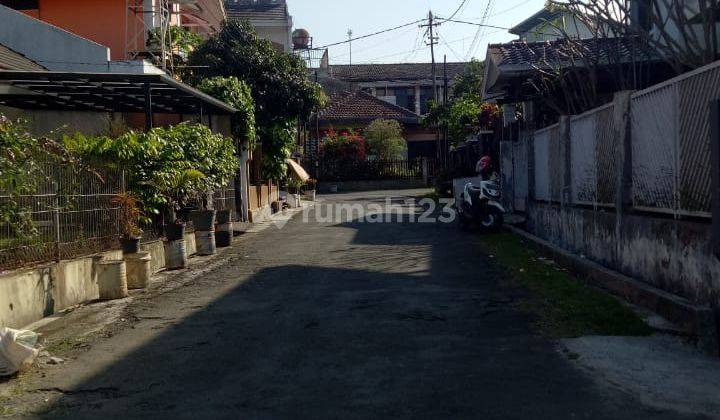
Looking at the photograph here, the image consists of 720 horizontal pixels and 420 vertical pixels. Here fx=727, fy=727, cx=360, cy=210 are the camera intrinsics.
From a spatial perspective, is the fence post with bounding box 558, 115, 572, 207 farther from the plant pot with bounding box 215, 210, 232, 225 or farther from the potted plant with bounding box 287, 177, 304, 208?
the potted plant with bounding box 287, 177, 304, 208

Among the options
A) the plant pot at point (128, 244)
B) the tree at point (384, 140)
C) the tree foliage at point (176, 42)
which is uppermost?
the tree foliage at point (176, 42)

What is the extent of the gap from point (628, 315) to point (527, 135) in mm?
9373

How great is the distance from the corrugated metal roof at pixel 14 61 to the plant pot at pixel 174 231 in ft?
15.2

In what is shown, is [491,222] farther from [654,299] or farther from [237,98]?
[654,299]

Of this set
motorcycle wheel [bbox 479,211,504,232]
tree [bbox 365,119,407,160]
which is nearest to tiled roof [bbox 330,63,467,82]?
tree [bbox 365,119,407,160]

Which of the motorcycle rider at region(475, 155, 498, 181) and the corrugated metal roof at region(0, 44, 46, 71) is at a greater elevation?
the corrugated metal roof at region(0, 44, 46, 71)

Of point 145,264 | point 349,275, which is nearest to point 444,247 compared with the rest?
point 349,275

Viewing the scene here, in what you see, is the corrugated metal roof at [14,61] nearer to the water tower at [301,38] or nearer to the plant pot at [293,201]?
the plant pot at [293,201]

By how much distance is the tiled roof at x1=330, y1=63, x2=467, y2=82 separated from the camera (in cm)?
6378

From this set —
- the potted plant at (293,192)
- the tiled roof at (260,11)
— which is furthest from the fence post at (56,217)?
the tiled roof at (260,11)

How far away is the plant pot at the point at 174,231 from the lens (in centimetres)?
1296

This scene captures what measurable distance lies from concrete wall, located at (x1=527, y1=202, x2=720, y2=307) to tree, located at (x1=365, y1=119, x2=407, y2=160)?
34.8 m

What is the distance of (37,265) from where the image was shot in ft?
29.3

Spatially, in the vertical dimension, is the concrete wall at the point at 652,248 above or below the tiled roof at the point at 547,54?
below
